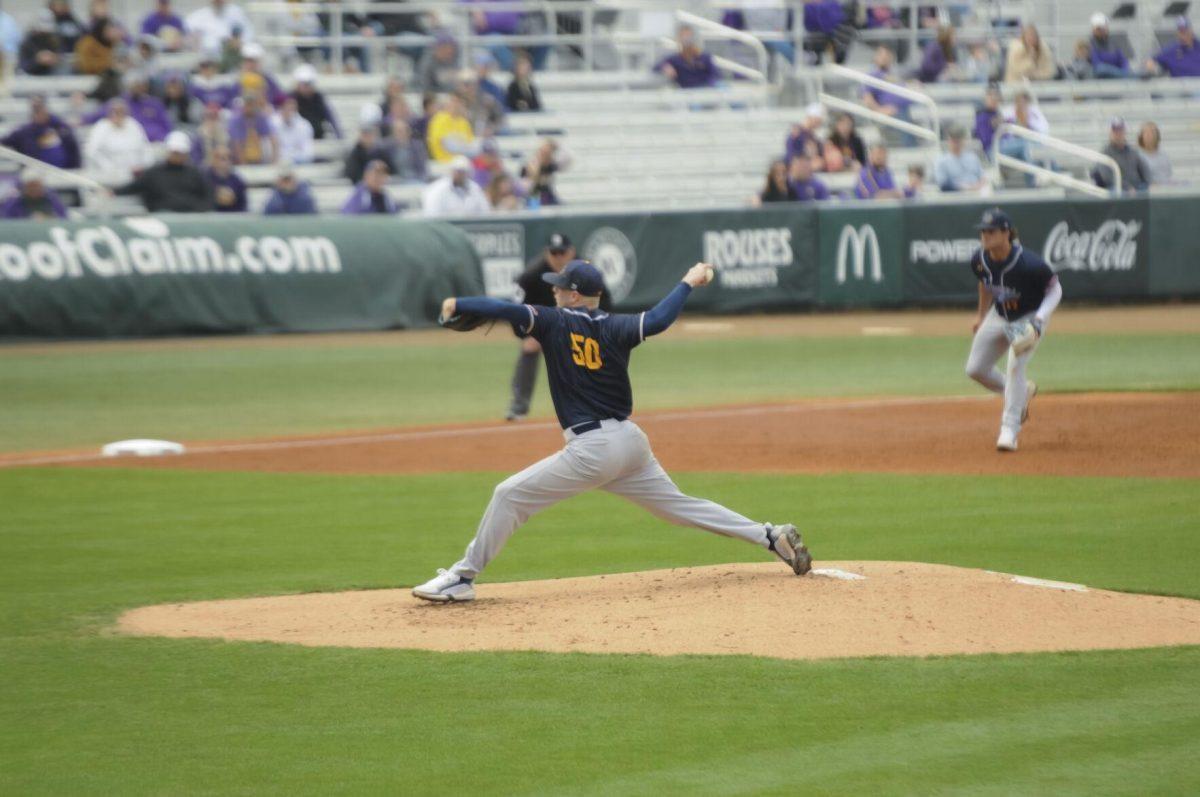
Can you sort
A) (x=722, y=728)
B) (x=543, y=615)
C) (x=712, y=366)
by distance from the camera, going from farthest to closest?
(x=712, y=366) < (x=543, y=615) < (x=722, y=728)

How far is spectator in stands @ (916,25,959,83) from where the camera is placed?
31.7 m

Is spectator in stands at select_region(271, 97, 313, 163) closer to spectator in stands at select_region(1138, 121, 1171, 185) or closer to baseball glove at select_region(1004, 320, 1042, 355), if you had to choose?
spectator in stands at select_region(1138, 121, 1171, 185)

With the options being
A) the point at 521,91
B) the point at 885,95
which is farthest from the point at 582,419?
the point at 885,95

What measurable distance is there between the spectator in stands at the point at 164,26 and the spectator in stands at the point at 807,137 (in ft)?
30.6

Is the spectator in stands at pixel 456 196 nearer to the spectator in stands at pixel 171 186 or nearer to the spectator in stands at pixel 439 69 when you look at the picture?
the spectator in stands at pixel 171 186

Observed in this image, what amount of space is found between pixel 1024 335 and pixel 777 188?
13325mm

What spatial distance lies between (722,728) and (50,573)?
489 cm

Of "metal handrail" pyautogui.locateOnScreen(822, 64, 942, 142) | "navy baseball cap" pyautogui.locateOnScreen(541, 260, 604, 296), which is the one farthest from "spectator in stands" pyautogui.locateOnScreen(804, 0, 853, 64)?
"navy baseball cap" pyautogui.locateOnScreen(541, 260, 604, 296)

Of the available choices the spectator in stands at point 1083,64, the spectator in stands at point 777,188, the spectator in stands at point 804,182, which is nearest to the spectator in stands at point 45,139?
the spectator in stands at point 777,188

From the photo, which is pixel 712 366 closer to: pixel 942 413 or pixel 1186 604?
pixel 942 413

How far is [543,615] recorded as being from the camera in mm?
8461

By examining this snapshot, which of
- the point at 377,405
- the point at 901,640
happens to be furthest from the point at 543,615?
the point at 377,405

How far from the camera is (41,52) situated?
83.0 feet

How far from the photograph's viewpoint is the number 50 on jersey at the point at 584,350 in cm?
849
